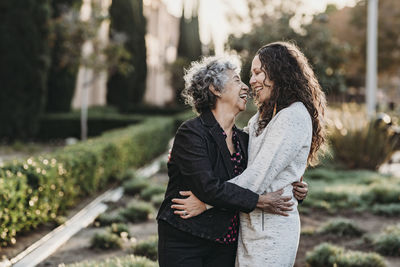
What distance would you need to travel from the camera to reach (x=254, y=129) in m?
2.72

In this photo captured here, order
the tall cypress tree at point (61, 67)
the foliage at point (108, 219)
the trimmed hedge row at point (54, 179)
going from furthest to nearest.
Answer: the tall cypress tree at point (61, 67) → the foliage at point (108, 219) → the trimmed hedge row at point (54, 179)

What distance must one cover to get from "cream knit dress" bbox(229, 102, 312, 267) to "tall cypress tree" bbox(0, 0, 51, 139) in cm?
1418

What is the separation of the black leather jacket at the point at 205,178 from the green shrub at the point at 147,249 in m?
2.24

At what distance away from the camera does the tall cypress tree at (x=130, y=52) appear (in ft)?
83.0

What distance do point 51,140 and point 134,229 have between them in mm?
12408

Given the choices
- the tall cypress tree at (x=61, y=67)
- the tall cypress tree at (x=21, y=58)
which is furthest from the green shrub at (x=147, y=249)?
the tall cypress tree at (x=21, y=58)

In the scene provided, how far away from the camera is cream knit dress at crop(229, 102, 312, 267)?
2.37 metres

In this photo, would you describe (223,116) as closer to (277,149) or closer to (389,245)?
(277,149)

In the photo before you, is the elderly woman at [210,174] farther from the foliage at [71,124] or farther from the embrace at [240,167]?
the foliage at [71,124]

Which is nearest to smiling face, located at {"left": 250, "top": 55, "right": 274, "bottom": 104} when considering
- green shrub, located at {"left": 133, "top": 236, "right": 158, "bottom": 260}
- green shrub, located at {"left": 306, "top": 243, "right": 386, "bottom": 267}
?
green shrub, located at {"left": 306, "top": 243, "right": 386, "bottom": 267}

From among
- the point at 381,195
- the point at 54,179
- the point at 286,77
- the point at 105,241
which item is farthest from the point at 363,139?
the point at 286,77

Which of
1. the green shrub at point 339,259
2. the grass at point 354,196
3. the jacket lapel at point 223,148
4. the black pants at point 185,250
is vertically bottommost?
the grass at point 354,196

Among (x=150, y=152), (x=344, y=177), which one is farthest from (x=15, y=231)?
(x=150, y=152)

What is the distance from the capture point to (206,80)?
262 centimetres
